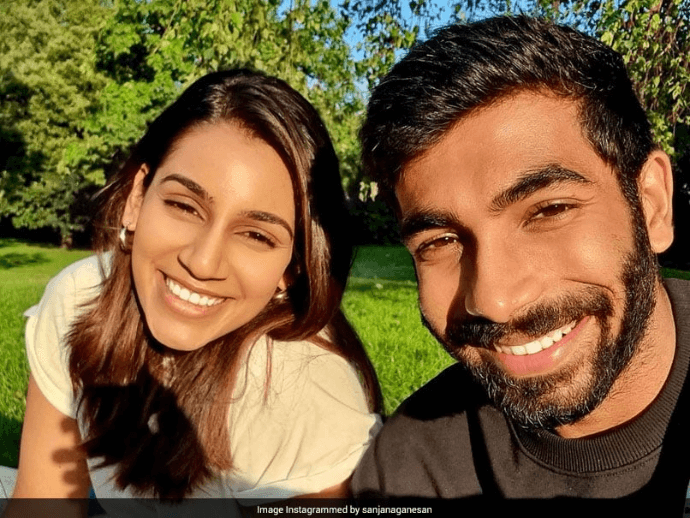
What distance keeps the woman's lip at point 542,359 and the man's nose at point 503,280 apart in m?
0.14

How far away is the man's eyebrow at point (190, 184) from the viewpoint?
7.31ft

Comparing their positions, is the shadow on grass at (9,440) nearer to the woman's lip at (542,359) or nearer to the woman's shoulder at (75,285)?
the woman's shoulder at (75,285)

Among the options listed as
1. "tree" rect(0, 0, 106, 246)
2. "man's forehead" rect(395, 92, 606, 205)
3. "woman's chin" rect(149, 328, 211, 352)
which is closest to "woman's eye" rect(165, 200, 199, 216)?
"woman's chin" rect(149, 328, 211, 352)

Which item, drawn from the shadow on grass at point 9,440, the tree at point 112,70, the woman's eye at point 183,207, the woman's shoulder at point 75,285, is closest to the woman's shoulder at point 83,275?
the woman's shoulder at point 75,285

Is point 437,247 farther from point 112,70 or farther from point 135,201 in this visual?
point 112,70

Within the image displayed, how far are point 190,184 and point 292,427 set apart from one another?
2.80 feet

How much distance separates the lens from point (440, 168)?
171 cm

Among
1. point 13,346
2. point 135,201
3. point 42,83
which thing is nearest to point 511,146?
point 135,201

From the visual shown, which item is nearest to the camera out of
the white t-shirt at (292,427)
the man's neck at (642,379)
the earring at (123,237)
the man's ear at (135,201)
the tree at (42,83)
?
the man's neck at (642,379)

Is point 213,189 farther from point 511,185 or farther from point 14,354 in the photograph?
point 14,354

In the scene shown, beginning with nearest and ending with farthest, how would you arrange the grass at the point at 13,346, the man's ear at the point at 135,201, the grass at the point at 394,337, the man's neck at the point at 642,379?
the man's neck at the point at 642,379
the man's ear at the point at 135,201
the grass at the point at 13,346
the grass at the point at 394,337

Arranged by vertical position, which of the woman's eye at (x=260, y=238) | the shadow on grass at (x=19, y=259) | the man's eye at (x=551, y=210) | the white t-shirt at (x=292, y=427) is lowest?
the shadow on grass at (x=19, y=259)

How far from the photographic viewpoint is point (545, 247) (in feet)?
5.37

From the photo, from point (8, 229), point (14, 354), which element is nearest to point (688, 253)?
point (14, 354)
